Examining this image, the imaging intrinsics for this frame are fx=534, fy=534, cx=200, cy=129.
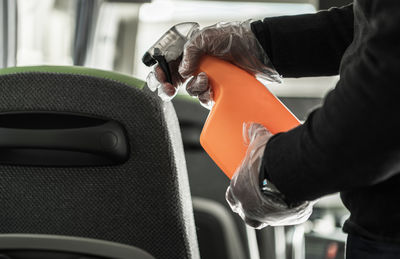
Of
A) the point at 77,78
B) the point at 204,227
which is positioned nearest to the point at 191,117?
the point at 204,227

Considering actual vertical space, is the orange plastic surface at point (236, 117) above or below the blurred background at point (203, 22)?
above

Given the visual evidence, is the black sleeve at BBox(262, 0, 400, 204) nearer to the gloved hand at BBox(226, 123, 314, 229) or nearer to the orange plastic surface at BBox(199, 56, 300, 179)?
the gloved hand at BBox(226, 123, 314, 229)

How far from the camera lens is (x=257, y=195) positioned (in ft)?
2.73

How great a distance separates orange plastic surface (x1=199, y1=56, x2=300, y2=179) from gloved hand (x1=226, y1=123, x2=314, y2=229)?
3 cm

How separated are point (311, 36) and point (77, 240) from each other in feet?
1.85

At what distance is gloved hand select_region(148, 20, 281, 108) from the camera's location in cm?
108

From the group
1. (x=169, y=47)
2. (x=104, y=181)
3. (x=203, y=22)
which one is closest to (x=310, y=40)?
(x=169, y=47)

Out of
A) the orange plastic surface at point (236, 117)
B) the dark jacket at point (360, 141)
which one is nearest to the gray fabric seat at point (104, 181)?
the orange plastic surface at point (236, 117)

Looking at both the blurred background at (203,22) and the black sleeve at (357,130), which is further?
the blurred background at (203,22)

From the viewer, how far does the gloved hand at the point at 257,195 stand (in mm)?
812

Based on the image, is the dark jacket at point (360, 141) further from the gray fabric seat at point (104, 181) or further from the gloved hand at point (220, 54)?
the gloved hand at point (220, 54)

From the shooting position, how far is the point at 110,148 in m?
0.89

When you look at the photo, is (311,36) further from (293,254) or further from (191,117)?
(293,254)

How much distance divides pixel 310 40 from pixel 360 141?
15.7 inches
